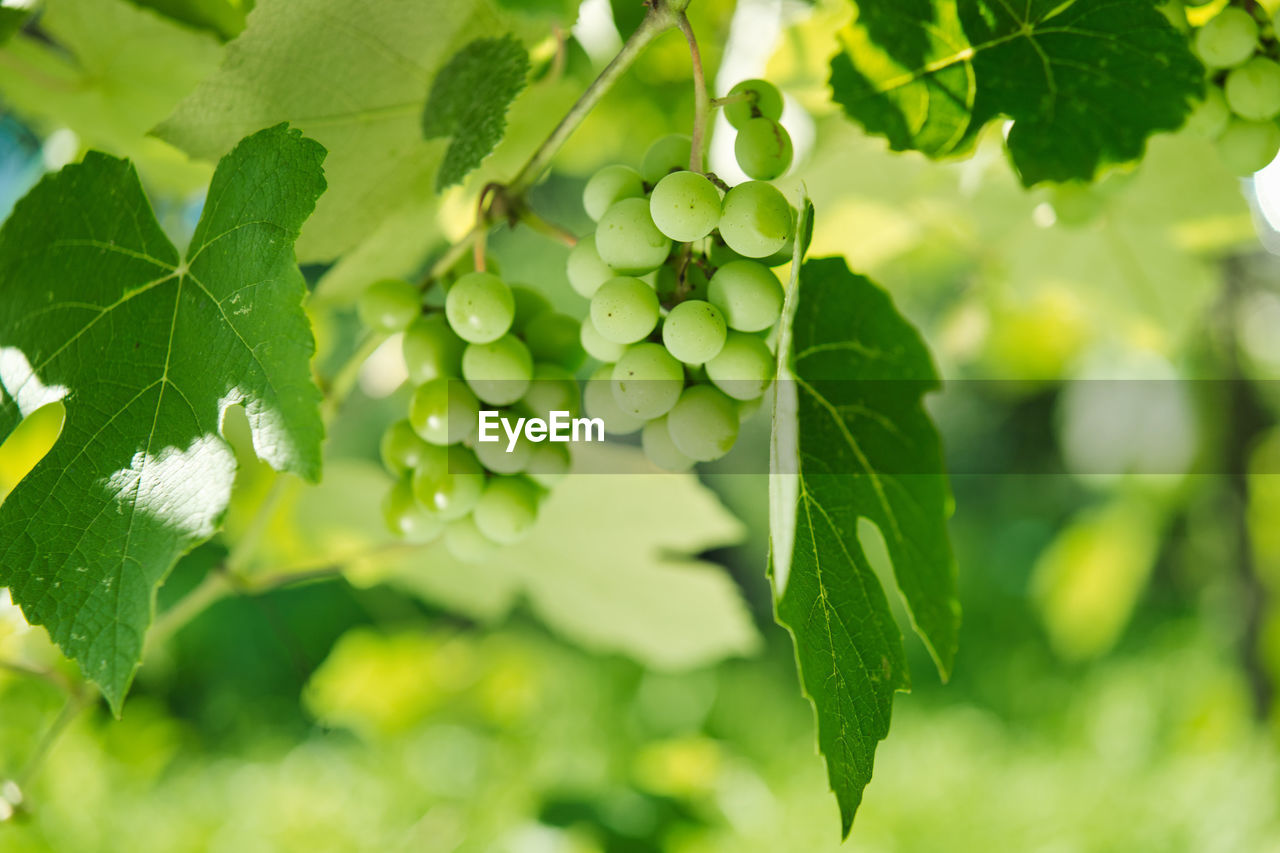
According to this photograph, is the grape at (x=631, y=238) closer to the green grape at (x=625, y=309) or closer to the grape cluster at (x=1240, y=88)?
the green grape at (x=625, y=309)

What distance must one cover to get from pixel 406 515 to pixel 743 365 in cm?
16

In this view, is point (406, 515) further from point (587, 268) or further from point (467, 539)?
point (587, 268)

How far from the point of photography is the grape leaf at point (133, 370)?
24cm

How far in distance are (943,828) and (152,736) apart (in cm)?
122

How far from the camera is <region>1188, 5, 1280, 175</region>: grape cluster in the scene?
0.94 ft

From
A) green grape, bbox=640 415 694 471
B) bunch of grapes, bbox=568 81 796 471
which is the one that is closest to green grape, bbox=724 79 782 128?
bunch of grapes, bbox=568 81 796 471

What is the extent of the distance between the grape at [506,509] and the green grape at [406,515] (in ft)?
0.07

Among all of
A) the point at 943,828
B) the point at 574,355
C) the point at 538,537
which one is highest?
the point at 574,355

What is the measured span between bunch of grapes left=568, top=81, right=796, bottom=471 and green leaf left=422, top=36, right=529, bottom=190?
0.12ft

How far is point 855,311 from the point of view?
313 millimetres

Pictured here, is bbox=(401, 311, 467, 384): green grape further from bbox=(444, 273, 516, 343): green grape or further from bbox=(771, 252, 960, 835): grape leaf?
bbox=(771, 252, 960, 835): grape leaf

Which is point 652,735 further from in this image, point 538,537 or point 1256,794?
point 538,537

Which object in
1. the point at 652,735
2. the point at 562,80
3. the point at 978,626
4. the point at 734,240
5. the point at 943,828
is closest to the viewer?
the point at 734,240

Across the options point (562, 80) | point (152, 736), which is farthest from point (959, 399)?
point (562, 80)
